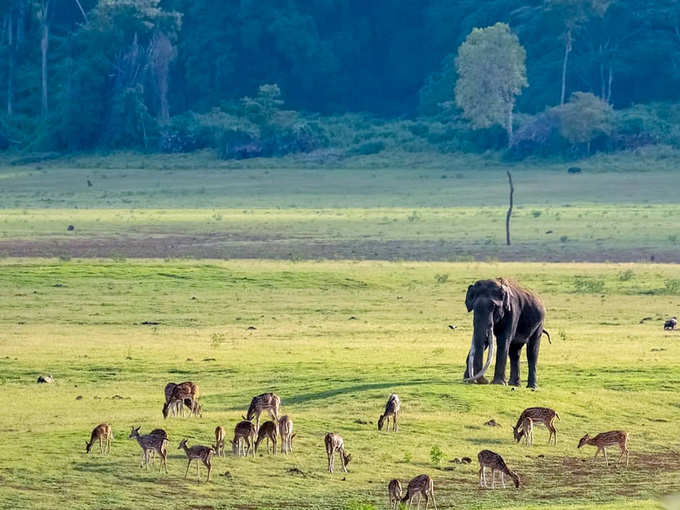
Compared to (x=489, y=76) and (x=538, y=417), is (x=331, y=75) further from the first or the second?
(x=538, y=417)

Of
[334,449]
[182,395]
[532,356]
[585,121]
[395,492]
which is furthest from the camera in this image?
[585,121]

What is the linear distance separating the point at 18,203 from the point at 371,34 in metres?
34.3

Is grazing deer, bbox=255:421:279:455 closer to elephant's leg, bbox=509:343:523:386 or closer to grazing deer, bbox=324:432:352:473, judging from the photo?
grazing deer, bbox=324:432:352:473

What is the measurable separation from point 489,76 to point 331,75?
17242 millimetres

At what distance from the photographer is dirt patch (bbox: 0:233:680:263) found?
41.0 m

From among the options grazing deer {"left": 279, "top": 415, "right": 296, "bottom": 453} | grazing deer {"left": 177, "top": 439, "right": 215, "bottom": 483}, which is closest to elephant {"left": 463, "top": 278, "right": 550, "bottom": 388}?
grazing deer {"left": 279, "top": 415, "right": 296, "bottom": 453}

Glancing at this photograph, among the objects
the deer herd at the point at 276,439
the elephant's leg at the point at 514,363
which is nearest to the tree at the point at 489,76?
the elephant's leg at the point at 514,363

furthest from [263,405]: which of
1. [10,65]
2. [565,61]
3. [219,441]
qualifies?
[10,65]

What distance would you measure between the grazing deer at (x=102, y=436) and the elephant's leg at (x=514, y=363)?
6295 millimetres

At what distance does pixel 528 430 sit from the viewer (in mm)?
16906

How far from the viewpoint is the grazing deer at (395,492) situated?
13.9m

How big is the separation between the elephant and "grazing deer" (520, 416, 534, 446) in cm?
234

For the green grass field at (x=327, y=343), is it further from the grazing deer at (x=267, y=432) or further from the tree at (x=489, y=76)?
the tree at (x=489, y=76)

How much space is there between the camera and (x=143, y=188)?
65.5m
